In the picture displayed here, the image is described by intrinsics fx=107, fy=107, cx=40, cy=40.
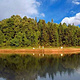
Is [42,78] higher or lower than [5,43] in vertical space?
lower

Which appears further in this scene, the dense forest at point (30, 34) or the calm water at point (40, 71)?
the dense forest at point (30, 34)

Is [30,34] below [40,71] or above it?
above

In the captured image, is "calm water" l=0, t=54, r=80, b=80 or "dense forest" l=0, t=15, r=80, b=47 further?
"dense forest" l=0, t=15, r=80, b=47

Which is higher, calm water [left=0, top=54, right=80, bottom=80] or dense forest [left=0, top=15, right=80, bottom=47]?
dense forest [left=0, top=15, right=80, bottom=47]

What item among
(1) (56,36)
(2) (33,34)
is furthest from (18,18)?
(1) (56,36)

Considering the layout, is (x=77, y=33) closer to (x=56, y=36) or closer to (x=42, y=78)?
(x=56, y=36)

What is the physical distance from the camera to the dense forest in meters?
64.2

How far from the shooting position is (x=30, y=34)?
6756cm

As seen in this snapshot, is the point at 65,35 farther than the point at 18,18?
Yes

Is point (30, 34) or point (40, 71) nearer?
point (40, 71)

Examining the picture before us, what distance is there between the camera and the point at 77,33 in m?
77.8

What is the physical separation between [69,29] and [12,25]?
3977cm

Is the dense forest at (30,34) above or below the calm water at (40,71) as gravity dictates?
above

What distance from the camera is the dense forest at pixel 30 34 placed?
64.2 metres
